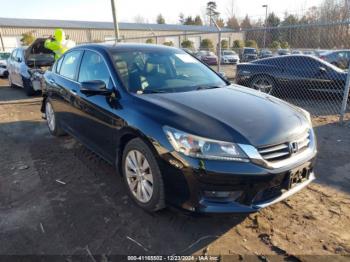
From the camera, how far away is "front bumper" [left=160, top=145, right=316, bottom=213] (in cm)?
250

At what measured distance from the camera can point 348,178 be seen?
394cm

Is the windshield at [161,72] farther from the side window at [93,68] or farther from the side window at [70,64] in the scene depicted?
the side window at [70,64]

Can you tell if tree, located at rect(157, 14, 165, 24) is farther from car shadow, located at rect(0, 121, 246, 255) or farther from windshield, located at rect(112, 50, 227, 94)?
car shadow, located at rect(0, 121, 246, 255)

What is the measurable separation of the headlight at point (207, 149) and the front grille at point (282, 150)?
21cm

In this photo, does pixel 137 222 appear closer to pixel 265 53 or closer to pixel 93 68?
pixel 93 68

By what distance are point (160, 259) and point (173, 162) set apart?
791 mm

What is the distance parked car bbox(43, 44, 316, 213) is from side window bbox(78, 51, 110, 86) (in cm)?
2

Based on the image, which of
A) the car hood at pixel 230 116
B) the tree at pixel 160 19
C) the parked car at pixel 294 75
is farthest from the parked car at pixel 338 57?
the tree at pixel 160 19

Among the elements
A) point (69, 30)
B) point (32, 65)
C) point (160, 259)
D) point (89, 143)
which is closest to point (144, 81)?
point (89, 143)

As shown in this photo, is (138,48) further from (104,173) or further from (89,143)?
(104,173)

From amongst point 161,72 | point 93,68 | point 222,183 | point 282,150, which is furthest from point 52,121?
point 282,150

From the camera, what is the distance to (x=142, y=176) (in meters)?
3.08

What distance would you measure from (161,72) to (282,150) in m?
1.84

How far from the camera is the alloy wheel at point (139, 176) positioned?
9.83 ft
